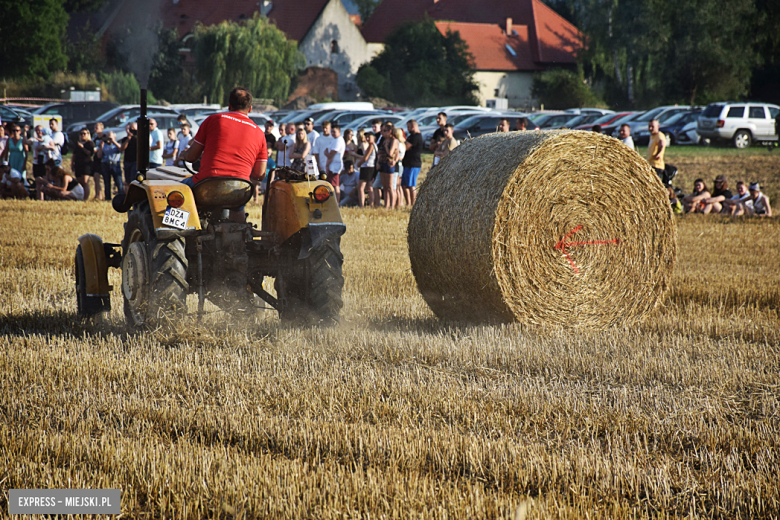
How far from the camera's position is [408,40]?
A: 5403 cm

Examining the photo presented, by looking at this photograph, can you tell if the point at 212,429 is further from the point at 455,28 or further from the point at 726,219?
the point at 455,28

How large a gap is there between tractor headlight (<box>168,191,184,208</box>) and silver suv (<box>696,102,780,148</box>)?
94.2 feet

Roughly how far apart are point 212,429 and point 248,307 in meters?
2.10

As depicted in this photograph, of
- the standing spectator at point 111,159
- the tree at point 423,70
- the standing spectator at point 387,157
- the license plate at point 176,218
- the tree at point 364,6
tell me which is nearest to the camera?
the license plate at point 176,218

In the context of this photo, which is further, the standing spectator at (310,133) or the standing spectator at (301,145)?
the standing spectator at (310,133)

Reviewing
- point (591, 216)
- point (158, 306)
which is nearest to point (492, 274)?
point (591, 216)

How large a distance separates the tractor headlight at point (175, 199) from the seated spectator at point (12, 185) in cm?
1331

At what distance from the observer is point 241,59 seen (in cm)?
4753

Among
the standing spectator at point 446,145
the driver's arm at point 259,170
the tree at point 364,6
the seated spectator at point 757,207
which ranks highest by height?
the tree at point 364,6

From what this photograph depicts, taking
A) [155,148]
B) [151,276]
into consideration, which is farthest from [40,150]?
[151,276]

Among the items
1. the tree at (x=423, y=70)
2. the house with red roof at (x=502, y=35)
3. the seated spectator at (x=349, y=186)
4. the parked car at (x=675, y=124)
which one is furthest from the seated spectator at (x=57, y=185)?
the house with red roof at (x=502, y=35)

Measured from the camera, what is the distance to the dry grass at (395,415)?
3.61 meters

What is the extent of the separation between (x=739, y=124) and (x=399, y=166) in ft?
63.3

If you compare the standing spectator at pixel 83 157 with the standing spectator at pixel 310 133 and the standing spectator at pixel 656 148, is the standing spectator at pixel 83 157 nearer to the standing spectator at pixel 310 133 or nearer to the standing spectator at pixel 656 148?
the standing spectator at pixel 310 133
